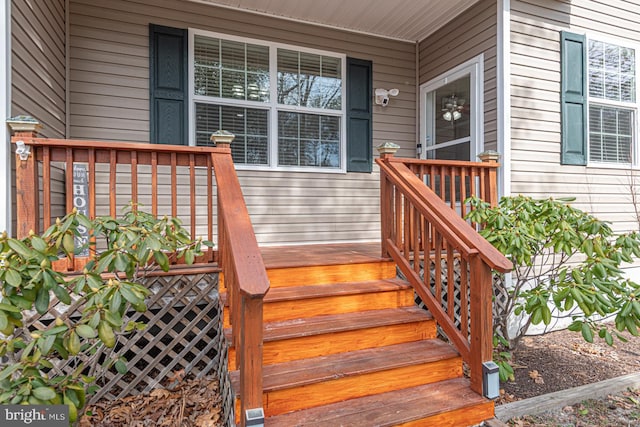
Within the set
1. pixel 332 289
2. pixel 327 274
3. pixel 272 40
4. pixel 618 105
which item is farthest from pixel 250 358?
pixel 618 105

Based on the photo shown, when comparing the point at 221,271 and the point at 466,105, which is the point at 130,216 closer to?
the point at 221,271

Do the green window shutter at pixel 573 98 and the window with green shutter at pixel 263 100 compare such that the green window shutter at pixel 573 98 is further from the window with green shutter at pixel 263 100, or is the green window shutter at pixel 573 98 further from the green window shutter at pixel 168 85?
the green window shutter at pixel 168 85

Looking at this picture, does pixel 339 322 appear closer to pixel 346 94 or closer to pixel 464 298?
pixel 464 298

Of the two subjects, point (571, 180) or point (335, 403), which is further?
point (571, 180)

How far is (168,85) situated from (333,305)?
9.93ft

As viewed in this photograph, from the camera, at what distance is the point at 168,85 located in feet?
13.1

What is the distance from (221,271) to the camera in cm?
267

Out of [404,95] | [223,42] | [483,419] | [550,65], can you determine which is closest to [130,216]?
[483,419]

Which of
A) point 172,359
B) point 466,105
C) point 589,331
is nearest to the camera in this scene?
point 589,331

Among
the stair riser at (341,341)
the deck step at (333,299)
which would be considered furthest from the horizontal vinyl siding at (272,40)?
the stair riser at (341,341)

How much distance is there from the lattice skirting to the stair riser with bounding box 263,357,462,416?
549 millimetres

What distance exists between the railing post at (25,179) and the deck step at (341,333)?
1.38 m

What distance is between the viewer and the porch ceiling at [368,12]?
4.19m

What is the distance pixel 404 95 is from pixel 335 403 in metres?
4.17
